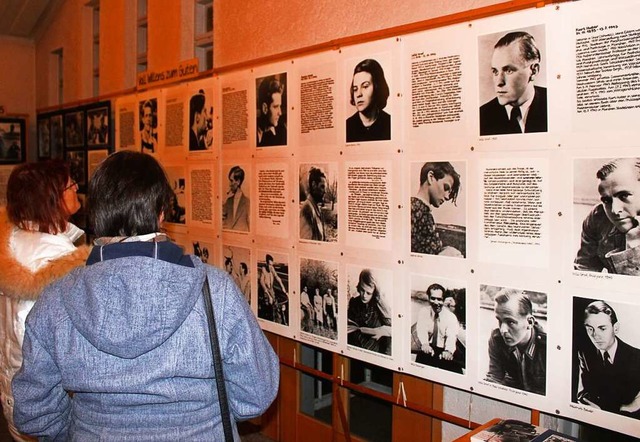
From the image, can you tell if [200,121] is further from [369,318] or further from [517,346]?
[517,346]

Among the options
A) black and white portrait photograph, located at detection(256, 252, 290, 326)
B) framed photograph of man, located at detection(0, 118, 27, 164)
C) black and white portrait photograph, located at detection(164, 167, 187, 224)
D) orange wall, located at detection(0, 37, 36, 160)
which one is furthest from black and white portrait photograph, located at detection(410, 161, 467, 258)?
orange wall, located at detection(0, 37, 36, 160)

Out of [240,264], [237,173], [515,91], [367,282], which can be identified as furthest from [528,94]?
[240,264]

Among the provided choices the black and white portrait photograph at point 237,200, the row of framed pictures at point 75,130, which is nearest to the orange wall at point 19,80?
the row of framed pictures at point 75,130

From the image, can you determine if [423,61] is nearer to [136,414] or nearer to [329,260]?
[329,260]

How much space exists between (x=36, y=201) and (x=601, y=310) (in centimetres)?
Result: 226

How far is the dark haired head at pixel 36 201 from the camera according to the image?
8.41 ft

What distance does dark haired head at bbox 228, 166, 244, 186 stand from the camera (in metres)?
3.40

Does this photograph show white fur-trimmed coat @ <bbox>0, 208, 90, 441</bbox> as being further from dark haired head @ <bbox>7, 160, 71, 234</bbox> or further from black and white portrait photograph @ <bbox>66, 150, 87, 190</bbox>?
black and white portrait photograph @ <bbox>66, 150, 87, 190</bbox>

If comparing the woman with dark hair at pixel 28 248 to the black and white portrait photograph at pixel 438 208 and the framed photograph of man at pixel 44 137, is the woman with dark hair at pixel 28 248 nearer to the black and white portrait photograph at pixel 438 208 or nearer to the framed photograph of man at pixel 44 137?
the black and white portrait photograph at pixel 438 208

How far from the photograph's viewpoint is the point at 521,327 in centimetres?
209

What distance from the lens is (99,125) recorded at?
5020mm

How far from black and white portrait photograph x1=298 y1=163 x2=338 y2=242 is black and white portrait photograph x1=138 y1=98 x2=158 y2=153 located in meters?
1.63

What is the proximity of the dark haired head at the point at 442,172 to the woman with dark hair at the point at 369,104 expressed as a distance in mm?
245

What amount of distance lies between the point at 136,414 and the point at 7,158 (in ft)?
19.4
